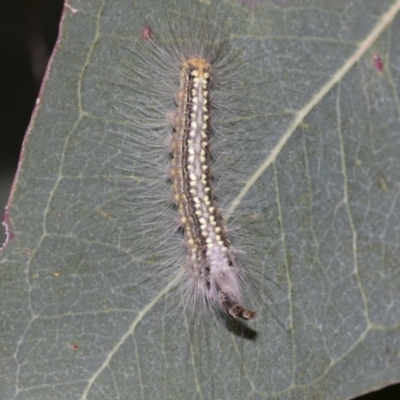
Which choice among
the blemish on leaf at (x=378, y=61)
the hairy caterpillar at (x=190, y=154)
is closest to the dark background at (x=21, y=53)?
the hairy caterpillar at (x=190, y=154)

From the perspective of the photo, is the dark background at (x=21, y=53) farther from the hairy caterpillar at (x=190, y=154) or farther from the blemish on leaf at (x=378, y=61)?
the blemish on leaf at (x=378, y=61)

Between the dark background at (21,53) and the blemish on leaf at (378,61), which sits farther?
the dark background at (21,53)

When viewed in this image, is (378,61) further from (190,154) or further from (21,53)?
(21,53)

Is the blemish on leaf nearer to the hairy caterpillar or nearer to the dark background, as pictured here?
the hairy caterpillar

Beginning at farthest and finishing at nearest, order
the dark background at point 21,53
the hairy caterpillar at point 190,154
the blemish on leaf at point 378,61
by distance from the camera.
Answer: the dark background at point 21,53 → the hairy caterpillar at point 190,154 → the blemish on leaf at point 378,61

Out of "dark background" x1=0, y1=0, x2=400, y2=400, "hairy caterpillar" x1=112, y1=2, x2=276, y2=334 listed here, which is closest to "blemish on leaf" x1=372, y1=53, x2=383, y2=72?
"hairy caterpillar" x1=112, y1=2, x2=276, y2=334

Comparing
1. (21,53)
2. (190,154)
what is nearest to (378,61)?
(190,154)

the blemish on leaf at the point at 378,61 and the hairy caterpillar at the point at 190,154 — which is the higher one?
the blemish on leaf at the point at 378,61
